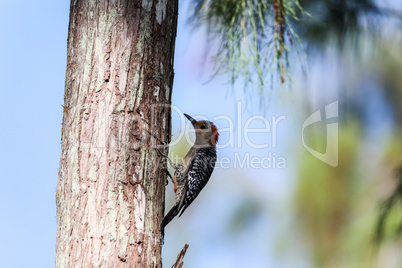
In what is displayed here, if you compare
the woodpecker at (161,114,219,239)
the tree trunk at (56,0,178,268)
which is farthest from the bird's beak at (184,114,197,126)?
the tree trunk at (56,0,178,268)

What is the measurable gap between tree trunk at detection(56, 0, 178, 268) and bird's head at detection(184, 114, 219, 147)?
208 centimetres

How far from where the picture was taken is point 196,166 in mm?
4328

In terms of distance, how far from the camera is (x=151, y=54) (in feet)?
8.76

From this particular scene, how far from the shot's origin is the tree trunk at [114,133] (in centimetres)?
237

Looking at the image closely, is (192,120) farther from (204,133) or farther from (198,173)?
(198,173)

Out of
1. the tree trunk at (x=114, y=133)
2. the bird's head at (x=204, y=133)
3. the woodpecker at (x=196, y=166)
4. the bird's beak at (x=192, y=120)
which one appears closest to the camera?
the tree trunk at (x=114, y=133)

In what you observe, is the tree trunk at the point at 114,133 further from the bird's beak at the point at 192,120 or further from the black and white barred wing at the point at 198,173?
the bird's beak at the point at 192,120

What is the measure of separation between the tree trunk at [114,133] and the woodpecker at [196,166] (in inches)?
38.6

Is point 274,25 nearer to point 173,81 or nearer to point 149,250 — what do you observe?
point 173,81

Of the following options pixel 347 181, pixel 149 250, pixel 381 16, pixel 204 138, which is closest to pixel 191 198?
pixel 204 138

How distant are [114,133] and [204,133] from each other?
243 cm

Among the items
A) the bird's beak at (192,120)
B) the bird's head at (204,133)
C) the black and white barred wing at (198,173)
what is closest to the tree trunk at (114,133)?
the black and white barred wing at (198,173)

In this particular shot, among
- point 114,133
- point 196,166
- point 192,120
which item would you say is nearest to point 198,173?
point 196,166

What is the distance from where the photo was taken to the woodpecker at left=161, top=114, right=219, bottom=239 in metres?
4.01
